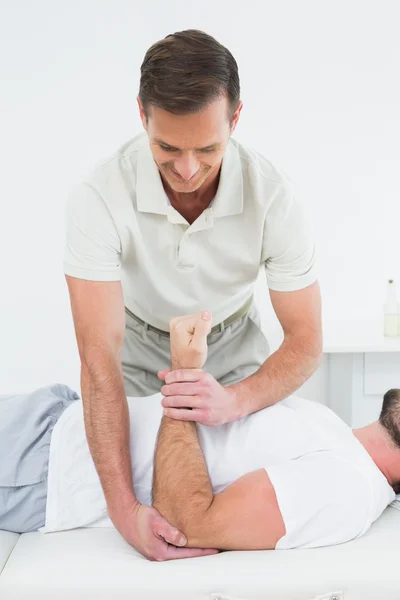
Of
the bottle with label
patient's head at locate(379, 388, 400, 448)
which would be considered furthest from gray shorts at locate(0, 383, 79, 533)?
the bottle with label

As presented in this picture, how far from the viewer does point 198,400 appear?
63.9 inches

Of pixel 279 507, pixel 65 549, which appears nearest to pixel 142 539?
pixel 65 549

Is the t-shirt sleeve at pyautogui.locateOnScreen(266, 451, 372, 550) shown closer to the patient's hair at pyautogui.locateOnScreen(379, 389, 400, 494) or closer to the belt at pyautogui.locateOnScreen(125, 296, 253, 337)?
the patient's hair at pyautogui.locateOnScreen(379, 389, 400, 494)

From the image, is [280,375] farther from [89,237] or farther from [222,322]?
[89,237]

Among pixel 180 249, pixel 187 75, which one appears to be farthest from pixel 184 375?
pixel 187 75

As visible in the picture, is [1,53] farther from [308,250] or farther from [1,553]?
[1,553]

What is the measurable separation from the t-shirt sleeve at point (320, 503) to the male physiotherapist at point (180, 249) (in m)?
0.20


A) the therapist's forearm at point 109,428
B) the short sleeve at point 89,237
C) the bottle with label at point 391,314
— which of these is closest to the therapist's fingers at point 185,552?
the therapist's forearm at point 109,428

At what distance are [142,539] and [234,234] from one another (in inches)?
29.1

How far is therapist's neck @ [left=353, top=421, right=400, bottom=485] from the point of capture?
1.70m

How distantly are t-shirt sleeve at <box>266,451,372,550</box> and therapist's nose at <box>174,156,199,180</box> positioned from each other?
0.59 m

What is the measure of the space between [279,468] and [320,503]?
0.10m

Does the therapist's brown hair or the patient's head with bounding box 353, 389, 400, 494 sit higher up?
the therapist's brown hair

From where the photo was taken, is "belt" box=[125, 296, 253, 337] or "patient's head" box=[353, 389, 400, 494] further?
"belt" box=[125, 296, 253, 337]
